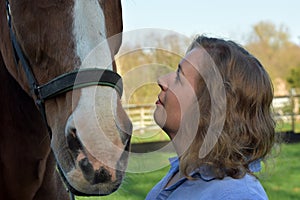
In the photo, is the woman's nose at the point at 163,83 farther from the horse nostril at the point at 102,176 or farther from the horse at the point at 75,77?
the horse nostril at the point at 102,176

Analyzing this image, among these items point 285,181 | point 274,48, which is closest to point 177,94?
point 285,181

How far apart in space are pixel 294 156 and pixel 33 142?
834 cm

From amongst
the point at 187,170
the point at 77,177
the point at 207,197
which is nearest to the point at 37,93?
the point at 77,177

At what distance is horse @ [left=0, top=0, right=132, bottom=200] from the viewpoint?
1604 mm

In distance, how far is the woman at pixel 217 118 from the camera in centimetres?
163

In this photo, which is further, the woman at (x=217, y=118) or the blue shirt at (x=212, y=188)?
the woman at (x=217, y=118)

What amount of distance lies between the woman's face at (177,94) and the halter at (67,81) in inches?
6.9

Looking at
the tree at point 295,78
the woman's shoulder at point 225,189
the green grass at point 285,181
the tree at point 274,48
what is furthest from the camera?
the tree at point 274,48

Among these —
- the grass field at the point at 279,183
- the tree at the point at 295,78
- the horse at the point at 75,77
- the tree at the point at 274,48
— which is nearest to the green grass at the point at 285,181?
the grass field at the point at 279,183

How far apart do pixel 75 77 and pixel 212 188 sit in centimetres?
61

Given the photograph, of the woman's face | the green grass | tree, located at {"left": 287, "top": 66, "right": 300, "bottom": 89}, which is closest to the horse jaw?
the woman's face

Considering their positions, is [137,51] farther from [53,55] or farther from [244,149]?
[244,149]

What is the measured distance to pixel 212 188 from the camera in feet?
5.09

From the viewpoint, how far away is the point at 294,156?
32.4ft
